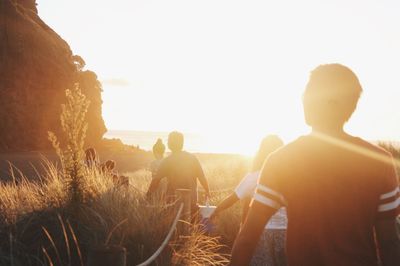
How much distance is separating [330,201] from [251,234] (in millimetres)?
424

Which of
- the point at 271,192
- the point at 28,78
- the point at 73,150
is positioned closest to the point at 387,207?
the point at 271,192

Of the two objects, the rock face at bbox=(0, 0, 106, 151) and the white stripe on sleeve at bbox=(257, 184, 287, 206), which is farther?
the rock face at bbox=(0, 0, 106, 151)

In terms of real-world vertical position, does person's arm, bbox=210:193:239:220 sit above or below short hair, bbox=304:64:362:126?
below

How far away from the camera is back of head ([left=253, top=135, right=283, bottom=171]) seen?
19.1 feet

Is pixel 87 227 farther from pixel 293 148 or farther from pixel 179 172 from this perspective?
pixel 293 148

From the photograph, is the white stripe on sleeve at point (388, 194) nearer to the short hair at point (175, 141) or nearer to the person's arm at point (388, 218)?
the person's arm at point (388, 218)

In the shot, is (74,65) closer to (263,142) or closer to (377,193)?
(263,142)

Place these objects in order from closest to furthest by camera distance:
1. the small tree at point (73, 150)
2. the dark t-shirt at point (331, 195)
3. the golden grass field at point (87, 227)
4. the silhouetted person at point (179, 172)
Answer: the dark t-shirt at point (331, 195)
the golden grass field at point (87, 227)
the small tree at point (73, 150)
the silhouetted person at point (179, 172)

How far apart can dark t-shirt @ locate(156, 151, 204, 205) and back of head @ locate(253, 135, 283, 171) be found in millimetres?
1774

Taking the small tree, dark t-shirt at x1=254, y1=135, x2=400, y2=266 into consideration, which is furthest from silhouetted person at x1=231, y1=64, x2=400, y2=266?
the small tree

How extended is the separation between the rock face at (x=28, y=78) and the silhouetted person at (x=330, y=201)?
31462 millimetres

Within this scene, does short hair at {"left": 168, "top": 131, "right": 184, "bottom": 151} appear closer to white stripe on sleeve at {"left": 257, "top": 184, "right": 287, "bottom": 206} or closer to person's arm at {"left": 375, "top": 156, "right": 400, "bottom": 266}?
white stripe on sleeve at {"left": 257, "top": 184, "right": 287, "bottom": 206}

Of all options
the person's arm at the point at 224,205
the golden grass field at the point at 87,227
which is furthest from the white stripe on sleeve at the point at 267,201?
the person's arm at the point at 224,205

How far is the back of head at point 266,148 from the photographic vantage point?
19.1 ft
